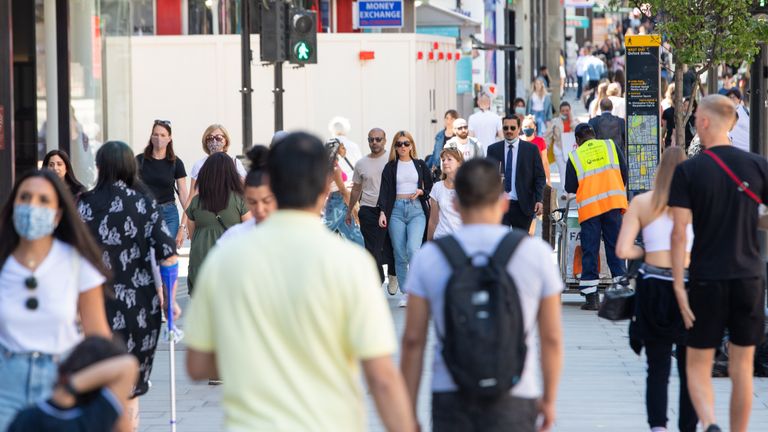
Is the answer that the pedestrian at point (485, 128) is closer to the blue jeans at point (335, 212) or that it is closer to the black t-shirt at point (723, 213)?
the blue jeans at point (335, 212)

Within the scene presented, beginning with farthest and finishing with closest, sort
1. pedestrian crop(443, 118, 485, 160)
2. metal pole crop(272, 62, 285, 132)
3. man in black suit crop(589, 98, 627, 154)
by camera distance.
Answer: man in black suit crop(589, 98, 627, 154) < metal pole crop(272, 62, 285, 132) < pedestrian crop(443, 118, 485, 160)

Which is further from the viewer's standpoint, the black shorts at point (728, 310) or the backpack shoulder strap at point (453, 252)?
the black shorts at point (728, 310)

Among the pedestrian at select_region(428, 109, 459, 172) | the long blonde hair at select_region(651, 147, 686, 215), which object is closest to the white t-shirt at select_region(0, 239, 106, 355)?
the long blonde hair at select_region(651, 147, 686, 215)

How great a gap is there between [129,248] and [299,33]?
30.0 ft

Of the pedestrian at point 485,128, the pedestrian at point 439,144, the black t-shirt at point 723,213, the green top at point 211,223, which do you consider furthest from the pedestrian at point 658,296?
the pedestrian at point 485,128

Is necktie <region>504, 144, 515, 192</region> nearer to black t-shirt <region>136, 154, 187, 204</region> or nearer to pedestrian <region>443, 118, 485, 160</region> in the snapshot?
pedestrian <region>443, 118, 485, 160</region>

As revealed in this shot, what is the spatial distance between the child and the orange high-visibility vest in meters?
9.45

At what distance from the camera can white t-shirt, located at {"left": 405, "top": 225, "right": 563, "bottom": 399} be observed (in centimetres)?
489

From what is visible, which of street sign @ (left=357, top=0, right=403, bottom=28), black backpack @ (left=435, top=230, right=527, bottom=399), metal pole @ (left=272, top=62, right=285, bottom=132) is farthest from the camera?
street sign @ (left=357, top=0, right=403, bottom=28)

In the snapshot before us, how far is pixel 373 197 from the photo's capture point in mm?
15117

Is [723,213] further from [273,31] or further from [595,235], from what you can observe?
[273,31]

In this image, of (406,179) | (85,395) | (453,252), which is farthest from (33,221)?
(406,179)

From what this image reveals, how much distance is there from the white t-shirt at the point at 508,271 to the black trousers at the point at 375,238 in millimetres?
10044

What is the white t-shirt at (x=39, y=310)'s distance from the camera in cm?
561
